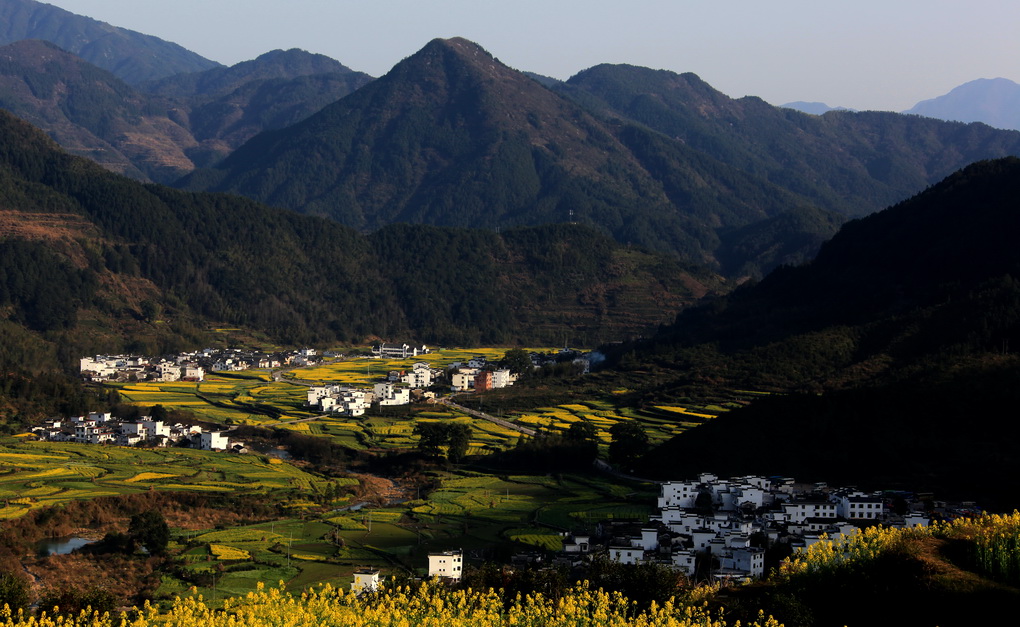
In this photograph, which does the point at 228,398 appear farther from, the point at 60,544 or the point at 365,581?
the point at 365,581

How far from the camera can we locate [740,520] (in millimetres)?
50562

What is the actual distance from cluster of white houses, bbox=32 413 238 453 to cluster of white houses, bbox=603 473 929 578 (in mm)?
30521

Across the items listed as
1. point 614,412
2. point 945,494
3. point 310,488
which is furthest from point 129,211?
point 945,494

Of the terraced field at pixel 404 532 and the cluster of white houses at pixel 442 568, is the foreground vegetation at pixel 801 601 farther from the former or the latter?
the terraced field at pixel 404 532

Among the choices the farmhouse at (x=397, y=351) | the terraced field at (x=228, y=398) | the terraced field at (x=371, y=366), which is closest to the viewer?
the terraced field at (x=228, y=398)

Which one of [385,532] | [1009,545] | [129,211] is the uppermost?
[129,211]

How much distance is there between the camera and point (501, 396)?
97.9 metres

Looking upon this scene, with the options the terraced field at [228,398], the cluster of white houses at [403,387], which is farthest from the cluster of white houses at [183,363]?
the cluster of white houses at [403,387]

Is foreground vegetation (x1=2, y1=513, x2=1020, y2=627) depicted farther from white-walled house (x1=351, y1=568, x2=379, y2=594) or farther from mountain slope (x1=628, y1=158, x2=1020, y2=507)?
mountain slope (x1=628, y1=158, x2=1020, y2=507)

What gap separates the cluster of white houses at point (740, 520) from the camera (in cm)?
4600

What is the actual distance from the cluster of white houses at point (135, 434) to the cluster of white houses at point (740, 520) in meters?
30.5

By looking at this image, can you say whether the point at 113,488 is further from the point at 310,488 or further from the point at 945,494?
the point at 945,494

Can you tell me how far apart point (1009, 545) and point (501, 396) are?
66793 mm

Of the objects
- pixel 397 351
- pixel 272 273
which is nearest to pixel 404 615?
pixel 397 351
